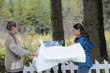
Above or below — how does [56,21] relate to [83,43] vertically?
above

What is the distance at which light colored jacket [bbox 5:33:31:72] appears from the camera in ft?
11.2

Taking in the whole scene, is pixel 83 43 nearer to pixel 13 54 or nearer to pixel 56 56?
pixel 56 56

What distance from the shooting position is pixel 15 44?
136 inches

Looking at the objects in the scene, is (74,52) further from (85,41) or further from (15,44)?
(15,44)

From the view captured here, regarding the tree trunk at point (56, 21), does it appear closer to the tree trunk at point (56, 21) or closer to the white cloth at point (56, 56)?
the tree trunk at point (56, 21)

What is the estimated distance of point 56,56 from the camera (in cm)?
336

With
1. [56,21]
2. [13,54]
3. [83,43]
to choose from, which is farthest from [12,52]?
[56,21]

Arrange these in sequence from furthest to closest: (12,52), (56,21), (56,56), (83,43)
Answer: (56,21) < (83,43) < (12,52) < (56,56)

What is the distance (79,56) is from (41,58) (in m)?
0.61

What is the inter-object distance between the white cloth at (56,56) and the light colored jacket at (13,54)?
0.26m

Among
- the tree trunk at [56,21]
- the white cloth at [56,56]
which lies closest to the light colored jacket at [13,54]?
the white cloth at [56,56]

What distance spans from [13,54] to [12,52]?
41 mm

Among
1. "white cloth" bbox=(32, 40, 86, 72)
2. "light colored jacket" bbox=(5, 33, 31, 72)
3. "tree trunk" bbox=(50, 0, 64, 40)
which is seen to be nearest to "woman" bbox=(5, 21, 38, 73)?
"light colored jacket" bbox=(5, 33, 31, 72)

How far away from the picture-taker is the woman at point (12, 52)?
3.41 metres
